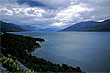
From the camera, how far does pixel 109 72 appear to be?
14.8 meters

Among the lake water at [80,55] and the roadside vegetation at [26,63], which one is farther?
the lake water at [80,55]

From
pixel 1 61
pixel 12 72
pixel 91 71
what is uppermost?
pixel 1 61

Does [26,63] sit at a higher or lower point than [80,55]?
higher

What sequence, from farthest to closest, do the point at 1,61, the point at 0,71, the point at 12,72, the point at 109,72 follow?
the point at 109,72 → the point at 1,61 → the point at 12,72 → the point at 0,71

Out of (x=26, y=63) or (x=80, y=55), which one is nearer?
(x=26, y=63)

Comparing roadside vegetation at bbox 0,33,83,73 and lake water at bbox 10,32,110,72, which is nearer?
roadside vegetation at bbox 0,33,83,73

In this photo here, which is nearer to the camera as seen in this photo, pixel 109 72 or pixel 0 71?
pixel 0 71

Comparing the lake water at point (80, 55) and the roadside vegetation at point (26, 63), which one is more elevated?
the roadside vegetation at point (26, 63)

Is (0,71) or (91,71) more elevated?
(0,71)

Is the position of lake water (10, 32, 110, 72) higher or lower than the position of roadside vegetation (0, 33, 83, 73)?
lower

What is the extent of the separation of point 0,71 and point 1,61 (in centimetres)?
104

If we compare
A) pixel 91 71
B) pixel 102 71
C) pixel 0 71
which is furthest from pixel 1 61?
pixel 102 71

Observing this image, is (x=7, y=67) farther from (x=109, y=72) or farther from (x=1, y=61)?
(x=109, y=72)

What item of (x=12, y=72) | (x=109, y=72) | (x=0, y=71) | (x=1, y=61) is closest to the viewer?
(x=0, y=71)
